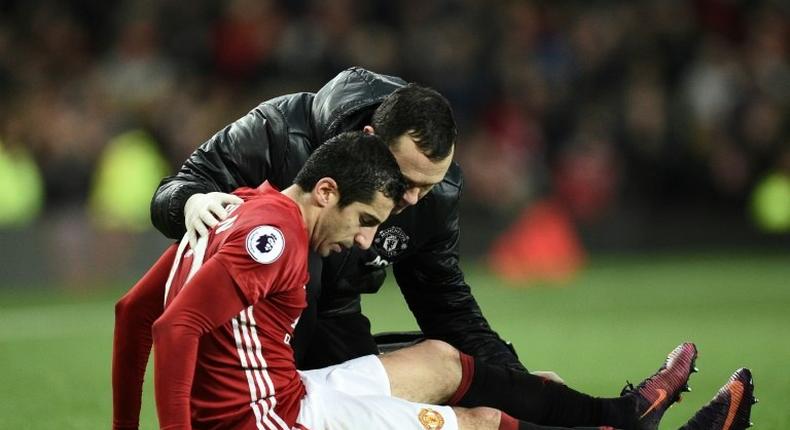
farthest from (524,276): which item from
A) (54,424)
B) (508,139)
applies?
(54,424)

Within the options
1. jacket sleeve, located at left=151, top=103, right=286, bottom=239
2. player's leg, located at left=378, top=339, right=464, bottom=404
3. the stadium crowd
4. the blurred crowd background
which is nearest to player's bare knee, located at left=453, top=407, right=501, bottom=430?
player's leg, located at left=378, top=339, right=464, bottom=404

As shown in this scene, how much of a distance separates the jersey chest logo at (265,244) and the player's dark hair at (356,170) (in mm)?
274

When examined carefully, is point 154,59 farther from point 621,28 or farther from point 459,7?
point 621,28

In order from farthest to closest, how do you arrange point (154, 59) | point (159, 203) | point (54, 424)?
point (154, 59), point (54, 424), point (159, 203)

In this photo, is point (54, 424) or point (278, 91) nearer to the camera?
point (54, 424)

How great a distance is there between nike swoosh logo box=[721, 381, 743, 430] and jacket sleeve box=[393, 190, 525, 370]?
0.83 m

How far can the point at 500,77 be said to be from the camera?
49.1 feet

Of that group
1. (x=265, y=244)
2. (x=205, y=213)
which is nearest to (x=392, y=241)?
(x=205, y=213)

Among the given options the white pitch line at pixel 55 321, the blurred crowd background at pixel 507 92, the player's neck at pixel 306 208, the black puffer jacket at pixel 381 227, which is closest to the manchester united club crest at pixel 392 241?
the black puffer jacket at pixel 381 227

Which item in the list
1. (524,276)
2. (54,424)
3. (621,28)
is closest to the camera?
(54,424)

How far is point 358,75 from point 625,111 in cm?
1030

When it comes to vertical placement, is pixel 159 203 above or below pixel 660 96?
below

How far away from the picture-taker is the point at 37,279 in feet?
40.1

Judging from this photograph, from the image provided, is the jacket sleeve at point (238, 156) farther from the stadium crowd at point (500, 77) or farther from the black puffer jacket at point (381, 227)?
the stadium crowd at point (500, 77)
